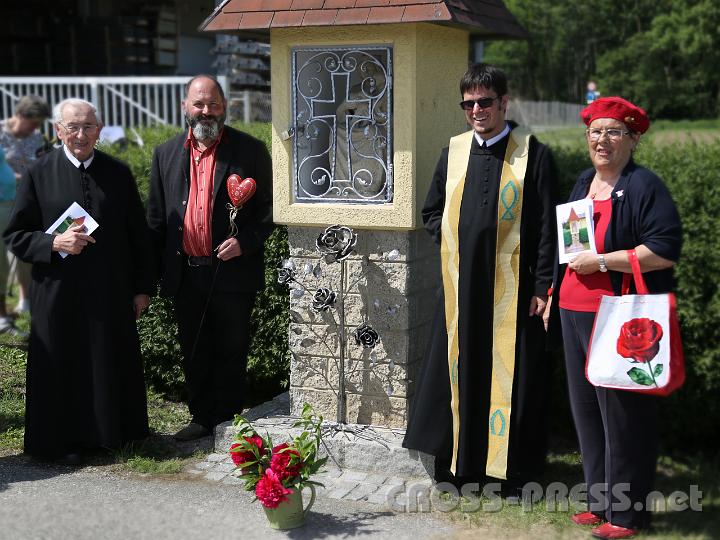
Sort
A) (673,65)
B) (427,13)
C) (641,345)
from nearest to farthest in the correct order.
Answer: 1. (641,345)
2. (427,13)
3. (673,65)

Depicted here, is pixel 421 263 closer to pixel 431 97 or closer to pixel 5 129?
pixel 431 97

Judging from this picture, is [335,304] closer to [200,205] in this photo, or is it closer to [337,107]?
[200,205]

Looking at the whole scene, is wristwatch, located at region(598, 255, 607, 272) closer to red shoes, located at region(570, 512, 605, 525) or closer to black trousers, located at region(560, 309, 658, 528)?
black trousers, located at region(560, 309, 658, 528)

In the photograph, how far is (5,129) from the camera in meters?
8.19

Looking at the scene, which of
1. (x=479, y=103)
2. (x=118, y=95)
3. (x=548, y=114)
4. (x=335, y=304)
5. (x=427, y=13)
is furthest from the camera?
(x=548, y=114)

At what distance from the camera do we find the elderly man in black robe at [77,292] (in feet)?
15.9

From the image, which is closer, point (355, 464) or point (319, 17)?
point (319, 17)

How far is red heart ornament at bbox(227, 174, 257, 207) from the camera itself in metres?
4.86

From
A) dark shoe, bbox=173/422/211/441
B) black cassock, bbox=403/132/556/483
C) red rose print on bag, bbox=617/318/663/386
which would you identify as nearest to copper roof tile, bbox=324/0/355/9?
black cassock, bbox=403/132/556/483

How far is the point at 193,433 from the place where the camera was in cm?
535

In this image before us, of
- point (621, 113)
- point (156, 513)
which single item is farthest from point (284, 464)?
point (621, 113)

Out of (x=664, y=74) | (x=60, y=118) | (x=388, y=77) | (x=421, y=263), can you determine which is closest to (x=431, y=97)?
(x=388, y=77)

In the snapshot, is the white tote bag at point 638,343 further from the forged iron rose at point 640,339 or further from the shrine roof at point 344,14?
the shrine roof at point 344,14

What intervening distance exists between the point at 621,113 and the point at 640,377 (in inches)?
42.0
